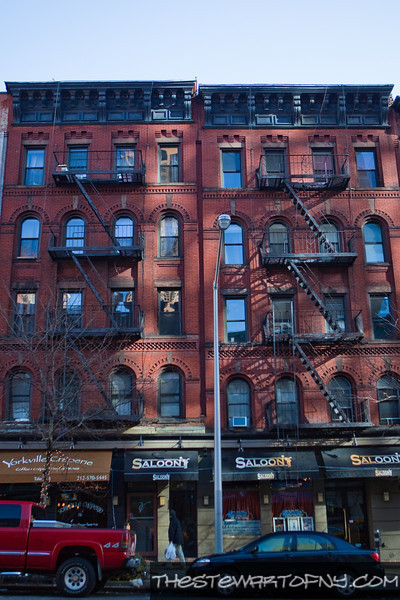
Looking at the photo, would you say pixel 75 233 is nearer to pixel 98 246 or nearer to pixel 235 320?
pixel 98 246

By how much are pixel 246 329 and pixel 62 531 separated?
13.7 meters

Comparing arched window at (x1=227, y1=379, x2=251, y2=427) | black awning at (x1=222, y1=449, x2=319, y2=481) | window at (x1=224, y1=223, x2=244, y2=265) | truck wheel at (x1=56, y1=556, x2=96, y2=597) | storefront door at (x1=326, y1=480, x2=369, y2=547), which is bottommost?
truck wheel at (x1=56, y1=556, x2=96, y2=597)

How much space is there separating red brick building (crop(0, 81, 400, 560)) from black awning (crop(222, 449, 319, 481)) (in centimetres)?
8

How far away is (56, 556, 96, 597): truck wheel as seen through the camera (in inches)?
517

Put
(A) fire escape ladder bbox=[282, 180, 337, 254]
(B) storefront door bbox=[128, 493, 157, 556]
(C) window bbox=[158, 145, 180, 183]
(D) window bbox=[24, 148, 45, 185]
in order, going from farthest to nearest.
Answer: (C) window bbox=[158, 145, 180, 183] < (D) window bbox=[24, 148, 45, 185] < (A) fire escape ladder bbox=[282, 180, 337, 254] < (B) storefront door bbox=[128, 493, 157, 556]

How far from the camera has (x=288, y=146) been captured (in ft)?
91.3

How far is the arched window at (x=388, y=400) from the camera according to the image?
2481 cm

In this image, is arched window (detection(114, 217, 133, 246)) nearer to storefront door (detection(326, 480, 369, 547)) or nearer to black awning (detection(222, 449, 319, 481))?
black awning (detection(222, 449, 319, 481))

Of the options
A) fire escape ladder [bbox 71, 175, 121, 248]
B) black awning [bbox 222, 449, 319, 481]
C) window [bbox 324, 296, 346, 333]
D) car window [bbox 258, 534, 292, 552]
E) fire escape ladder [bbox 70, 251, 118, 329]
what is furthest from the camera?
window [bbox 324, 296, 346, 333]

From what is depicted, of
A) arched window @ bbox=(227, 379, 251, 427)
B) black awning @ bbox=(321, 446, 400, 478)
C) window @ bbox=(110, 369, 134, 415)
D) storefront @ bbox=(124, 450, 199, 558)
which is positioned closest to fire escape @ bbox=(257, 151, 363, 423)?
black awning @ bbox=(321, 446, 400, 478)

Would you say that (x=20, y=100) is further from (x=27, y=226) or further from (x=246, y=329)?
(x=246, y=329)

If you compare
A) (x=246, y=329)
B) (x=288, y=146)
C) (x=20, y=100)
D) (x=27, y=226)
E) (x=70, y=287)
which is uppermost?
(x=20, y=100)

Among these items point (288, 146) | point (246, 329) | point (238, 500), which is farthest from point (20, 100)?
point (238, 500)

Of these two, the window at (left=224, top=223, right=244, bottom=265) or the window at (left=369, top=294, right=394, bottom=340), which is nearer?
the window at (left=369, top=294, right=394, bottom=340)
